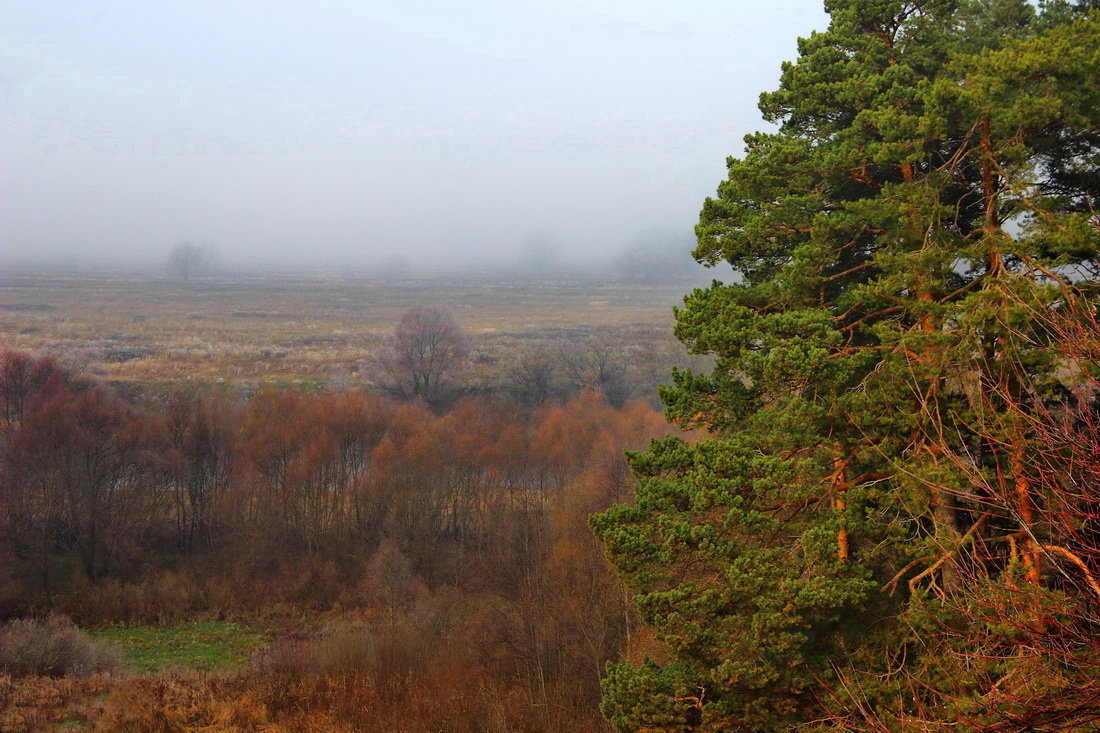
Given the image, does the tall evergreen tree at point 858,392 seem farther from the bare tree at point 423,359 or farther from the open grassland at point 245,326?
the open grassland at point 245,326

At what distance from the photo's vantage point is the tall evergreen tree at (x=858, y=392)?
1134 centimetres

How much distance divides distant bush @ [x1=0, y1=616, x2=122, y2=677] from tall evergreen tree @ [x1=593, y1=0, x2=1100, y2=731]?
27110mm

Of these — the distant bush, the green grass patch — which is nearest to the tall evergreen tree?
the green grass patch

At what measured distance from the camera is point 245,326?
139375 millimetres

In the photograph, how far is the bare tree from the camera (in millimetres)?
81375

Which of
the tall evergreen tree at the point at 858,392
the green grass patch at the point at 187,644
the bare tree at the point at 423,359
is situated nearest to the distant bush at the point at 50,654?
the green grass patch at the point at 187,644

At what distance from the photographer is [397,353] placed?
84750 millimetres

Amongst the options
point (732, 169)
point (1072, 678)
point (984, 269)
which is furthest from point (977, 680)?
point (732, 169)

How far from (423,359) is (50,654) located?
53.1m

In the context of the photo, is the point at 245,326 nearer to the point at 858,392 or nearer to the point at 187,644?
the point at 187,644

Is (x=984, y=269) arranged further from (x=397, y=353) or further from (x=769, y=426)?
(x=397, y=353)

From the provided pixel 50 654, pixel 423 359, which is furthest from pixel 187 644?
pixel 423 359

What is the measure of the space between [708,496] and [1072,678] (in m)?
5.32

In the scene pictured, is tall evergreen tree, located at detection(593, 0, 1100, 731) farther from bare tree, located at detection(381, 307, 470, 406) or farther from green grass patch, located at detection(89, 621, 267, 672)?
bare tree, located at detection(381, 307, 470, 406)
